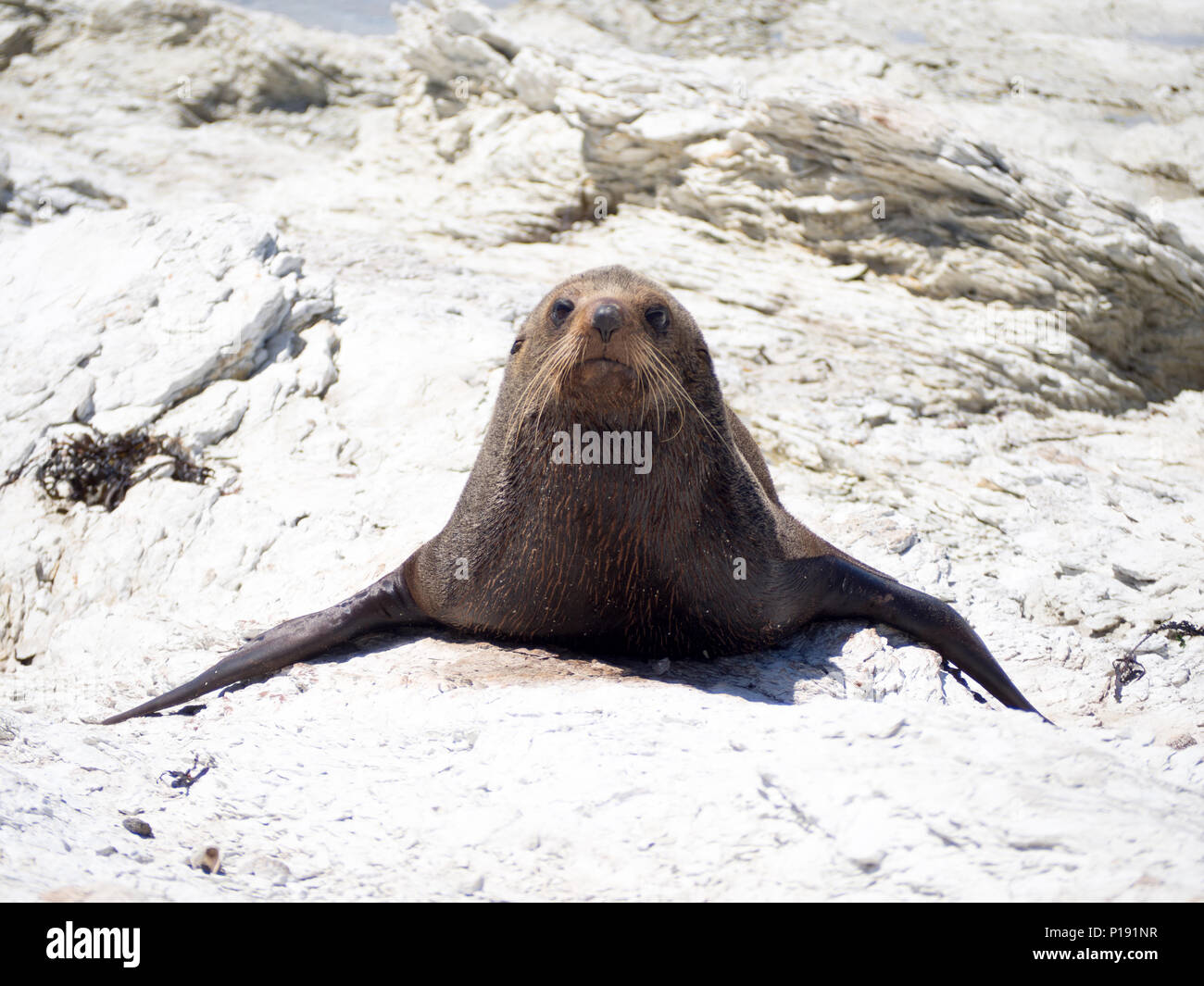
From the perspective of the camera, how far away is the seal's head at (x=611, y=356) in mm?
4121

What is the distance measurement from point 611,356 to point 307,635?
2.12 metres

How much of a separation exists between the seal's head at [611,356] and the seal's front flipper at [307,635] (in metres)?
1.23

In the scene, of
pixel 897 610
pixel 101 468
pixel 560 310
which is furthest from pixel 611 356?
pixel 101 468

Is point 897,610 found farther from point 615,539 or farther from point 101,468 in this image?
point 101,468

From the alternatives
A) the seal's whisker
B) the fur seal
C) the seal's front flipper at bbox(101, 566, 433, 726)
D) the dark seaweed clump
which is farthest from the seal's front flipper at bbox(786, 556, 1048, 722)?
the dark seaweed clump

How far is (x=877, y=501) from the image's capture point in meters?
7.22

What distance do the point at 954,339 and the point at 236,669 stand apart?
7156 mm

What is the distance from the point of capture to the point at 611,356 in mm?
4113

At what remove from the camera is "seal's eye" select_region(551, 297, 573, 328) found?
14.7 feet

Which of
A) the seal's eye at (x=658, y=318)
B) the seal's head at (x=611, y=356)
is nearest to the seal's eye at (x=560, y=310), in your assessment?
the seal's head at (x=611, y=356)

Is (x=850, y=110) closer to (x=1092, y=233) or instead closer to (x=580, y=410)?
(x=1092, y=233)

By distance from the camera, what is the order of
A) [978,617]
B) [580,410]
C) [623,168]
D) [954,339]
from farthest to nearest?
[623,168] → [954,339] → [978,617] → [580,410]

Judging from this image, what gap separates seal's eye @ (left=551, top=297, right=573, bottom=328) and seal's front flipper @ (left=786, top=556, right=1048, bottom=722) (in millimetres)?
1610

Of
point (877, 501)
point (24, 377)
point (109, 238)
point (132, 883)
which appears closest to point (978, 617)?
point (877, 501)
